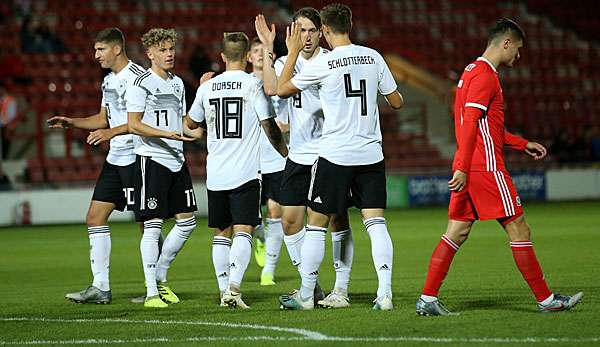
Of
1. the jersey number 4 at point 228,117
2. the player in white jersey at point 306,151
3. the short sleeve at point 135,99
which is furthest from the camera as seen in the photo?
the short sleeve at point 135,99

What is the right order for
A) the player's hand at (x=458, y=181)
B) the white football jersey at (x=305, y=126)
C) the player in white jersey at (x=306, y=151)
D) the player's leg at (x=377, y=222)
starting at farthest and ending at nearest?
the white football jersey at (x=305, y=126), the player in white jersey at (x=306, y=151), the player's leg at (x=377, y=222), the player's hand at (x=458, y=181)

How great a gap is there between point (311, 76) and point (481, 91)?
4.27ft

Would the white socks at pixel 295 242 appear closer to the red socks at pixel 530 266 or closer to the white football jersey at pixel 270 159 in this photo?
the white football jersey at pixel 270 159

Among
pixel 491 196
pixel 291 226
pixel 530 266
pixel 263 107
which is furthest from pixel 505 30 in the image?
pixel 291 226

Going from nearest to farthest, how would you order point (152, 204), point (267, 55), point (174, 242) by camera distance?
point (267, 55)
point (152, 204)
point (174, 242)

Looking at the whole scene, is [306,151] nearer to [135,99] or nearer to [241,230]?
[241,230]

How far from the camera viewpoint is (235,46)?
30.3 ft

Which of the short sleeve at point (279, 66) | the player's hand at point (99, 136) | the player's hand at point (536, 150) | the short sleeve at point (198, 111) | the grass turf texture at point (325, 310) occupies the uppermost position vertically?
the short sleeve at point (279, 66)

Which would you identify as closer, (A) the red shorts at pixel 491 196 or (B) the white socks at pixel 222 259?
(A) the red shorts at pixel 491 196

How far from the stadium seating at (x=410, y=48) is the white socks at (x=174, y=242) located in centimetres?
1395

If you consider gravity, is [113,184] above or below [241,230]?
above

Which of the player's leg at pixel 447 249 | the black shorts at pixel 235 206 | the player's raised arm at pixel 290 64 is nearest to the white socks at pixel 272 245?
the black shorts at pixel 235 206

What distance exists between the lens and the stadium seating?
85.6 ft

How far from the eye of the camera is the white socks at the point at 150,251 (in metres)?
9.55
